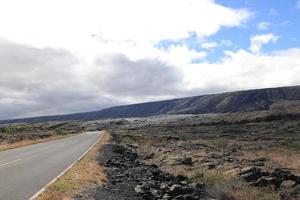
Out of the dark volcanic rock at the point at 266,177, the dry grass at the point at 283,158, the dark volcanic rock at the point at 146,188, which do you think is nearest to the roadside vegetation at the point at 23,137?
the dry grass at the point at 283,158

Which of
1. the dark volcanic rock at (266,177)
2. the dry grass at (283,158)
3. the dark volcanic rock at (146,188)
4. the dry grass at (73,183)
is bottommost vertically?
the dry grass at (283,158)

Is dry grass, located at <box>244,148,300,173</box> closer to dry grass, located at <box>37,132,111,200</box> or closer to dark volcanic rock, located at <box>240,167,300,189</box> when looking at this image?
dark volcanic rock, located at <box>240,167,300,189</box>

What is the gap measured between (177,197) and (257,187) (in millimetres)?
5128

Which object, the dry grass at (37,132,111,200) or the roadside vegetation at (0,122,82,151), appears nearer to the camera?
the dry grass at (37,132,111,200)

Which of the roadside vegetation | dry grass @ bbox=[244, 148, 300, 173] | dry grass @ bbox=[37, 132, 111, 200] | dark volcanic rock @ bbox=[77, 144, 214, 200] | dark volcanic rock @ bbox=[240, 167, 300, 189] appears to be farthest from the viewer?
the roadside vegetation

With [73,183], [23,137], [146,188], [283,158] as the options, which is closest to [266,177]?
[146,188]

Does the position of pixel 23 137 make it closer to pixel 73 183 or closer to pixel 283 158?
pixel 283 158

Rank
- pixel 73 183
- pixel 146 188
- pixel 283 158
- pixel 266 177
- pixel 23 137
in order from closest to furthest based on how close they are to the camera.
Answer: pixel 146 188
pixel 73 183
pixel 266 177
pixel 283 158
pixel 23 137

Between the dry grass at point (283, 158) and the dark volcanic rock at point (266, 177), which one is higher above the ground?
the dark volcanic rock at point (266, 177)

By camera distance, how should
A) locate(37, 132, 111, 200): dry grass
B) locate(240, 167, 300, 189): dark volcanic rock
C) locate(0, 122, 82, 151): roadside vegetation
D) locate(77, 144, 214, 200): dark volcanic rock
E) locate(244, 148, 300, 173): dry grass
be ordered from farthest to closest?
locate(0, 122, 82, 151): roadside vegetation → locate(244, 148, 300, 173): dry grass → locate(240, 167, 300, 189): dark volcanic rock → locate(77, 144, 214, 200): dark volcanic rock → locate(37, 132, 111, 200): dry grass

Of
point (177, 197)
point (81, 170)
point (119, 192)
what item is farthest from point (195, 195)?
point (81, 170)

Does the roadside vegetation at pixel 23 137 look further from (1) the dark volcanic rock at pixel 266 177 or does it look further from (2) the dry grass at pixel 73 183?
(1) the dark volcanic rock at pixel 266 177

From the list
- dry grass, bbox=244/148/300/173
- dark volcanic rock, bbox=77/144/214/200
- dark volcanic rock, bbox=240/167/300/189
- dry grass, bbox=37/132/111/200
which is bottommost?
dry grass, bbox=244/148/300/173

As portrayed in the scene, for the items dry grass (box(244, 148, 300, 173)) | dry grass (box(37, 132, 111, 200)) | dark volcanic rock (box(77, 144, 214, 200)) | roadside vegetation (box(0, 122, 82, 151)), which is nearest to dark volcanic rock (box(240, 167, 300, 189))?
dark volcanic rock (box(77, 144, 214, 200))
